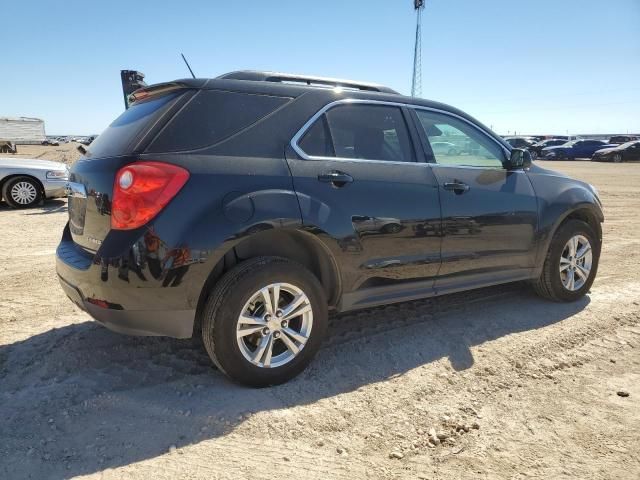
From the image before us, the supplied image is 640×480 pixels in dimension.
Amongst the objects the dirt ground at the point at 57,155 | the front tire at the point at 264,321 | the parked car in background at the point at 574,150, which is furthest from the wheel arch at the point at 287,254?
the parked car in background at the point at 574,150

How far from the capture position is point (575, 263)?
184 inches

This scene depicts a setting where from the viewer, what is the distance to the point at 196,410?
2.81 meters

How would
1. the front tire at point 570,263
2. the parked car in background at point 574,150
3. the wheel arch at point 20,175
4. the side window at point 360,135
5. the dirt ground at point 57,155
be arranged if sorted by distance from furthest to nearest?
the parked car in background at point 574,150, the dirt ground at point 57,155, the wheel arch at point 20,175, the front tire at point 570,263, the side window at point 360,135

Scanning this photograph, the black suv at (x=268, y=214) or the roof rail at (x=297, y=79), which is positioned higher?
the roof rail at (x=297, y=79)

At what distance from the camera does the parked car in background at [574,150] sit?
36.1 metres

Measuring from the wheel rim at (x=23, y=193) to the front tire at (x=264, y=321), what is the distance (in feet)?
30.7

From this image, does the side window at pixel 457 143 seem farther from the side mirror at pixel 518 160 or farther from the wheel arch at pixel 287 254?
the wheel arch at pixel 287 254

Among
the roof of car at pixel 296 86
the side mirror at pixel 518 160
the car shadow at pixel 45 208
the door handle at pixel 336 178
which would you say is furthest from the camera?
the car shadow at pixel 45 208

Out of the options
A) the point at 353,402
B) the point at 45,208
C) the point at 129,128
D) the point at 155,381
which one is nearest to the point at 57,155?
the point at 45,208

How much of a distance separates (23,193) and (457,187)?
9.79m

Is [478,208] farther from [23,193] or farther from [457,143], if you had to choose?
[23,193]

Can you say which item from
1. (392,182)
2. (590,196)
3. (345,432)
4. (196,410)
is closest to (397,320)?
(392,182)

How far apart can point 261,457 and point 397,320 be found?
2.01 meters

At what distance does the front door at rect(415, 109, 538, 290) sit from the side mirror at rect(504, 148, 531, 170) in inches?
2.2
